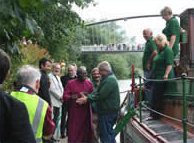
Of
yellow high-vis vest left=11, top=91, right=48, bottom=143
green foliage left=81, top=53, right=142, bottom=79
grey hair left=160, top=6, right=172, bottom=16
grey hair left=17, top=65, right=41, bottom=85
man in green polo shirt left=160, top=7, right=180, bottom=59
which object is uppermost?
grey hair left=160, top=6, right=172, bottom=16

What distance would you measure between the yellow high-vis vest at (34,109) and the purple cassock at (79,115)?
2.88 metres

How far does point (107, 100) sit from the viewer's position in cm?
479

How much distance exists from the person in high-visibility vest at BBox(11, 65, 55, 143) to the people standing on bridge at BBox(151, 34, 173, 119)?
2.67 meters

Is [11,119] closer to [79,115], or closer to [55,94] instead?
[79,115]

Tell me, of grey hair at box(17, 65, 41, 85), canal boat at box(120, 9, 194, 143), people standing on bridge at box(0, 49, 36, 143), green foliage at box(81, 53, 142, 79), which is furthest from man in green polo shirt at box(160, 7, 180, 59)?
green foliage at box(81, 53, 142, 79)

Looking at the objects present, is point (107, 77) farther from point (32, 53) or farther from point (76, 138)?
point (32, 53)

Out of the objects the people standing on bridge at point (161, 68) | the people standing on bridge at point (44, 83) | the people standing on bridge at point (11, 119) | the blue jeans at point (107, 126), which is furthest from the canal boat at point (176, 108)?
the people standing on bridge at point (11, 119)

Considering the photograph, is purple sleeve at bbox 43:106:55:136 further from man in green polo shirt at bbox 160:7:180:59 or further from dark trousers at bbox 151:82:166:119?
man in green polo shirt at bbox 160:7:180:59

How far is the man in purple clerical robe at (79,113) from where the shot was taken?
5.32 metres

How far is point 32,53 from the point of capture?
1055cm

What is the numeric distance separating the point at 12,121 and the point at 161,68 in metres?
3.48

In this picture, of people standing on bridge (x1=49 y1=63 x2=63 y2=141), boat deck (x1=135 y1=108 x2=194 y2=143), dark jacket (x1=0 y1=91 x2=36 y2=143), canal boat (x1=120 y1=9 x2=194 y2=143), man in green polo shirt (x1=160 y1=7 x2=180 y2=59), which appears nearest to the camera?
dark jacket (x1=0 y1=91 x2=36 y2=143)

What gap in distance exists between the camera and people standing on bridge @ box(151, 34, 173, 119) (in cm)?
466

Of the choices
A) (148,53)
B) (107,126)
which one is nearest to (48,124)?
(107,126)
